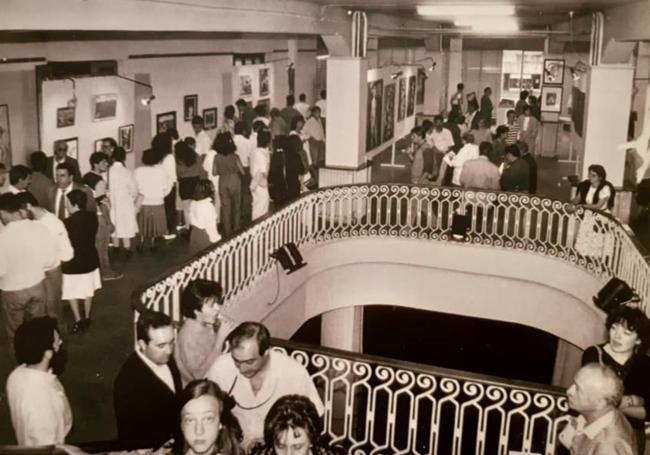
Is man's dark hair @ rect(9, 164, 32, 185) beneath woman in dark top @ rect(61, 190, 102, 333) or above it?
above

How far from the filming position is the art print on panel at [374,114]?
637 inches

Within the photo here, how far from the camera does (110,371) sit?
26.4 feet

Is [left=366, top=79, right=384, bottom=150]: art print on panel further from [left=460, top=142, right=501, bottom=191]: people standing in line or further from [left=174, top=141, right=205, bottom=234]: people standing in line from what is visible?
[left=174, top=141, right=205, bottom=234]: people standing in line

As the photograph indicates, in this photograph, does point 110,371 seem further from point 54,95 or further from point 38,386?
point 54,95

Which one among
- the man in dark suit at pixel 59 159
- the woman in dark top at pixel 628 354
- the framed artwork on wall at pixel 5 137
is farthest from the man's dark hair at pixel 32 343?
the framed artwork on wall at pixel 5 137

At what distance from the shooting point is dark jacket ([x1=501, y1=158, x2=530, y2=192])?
12.5 m

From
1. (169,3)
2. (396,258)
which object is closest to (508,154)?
(396,258)

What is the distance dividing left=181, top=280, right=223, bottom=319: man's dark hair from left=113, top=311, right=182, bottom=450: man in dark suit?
0.91m

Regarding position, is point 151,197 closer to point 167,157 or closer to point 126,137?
point 167,157

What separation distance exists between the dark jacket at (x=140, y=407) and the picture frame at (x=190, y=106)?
11.5m

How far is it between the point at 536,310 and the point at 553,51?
14895 mm

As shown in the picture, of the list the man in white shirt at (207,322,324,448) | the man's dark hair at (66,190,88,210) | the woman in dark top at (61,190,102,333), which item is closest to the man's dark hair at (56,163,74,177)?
the woman in dark top at (61,190,102,333)

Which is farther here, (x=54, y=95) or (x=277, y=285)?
(x=54, y=95)

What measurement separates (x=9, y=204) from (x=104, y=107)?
652cm
